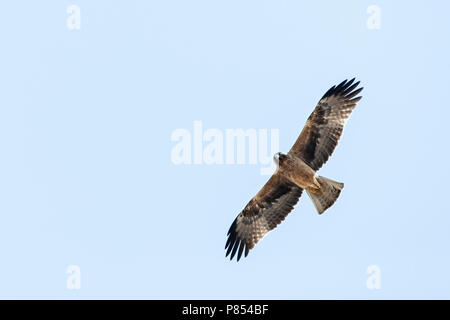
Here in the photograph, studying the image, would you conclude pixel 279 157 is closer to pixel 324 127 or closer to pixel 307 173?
pixel 307 173

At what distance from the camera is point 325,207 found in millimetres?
12695

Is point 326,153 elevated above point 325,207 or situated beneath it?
elevated above

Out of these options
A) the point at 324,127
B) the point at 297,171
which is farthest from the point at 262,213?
the point at 324,127

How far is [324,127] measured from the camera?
1297 centimetres

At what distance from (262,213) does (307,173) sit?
1.43m

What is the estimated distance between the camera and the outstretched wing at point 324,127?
12922mm

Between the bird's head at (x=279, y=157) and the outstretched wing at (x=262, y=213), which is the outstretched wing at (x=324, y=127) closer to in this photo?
the bird's head at (x=279, y=157)

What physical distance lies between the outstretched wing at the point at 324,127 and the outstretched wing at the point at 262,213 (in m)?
0.61

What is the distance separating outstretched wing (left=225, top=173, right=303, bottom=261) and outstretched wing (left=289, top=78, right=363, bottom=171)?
0.61 m

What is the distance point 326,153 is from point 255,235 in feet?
6.81
